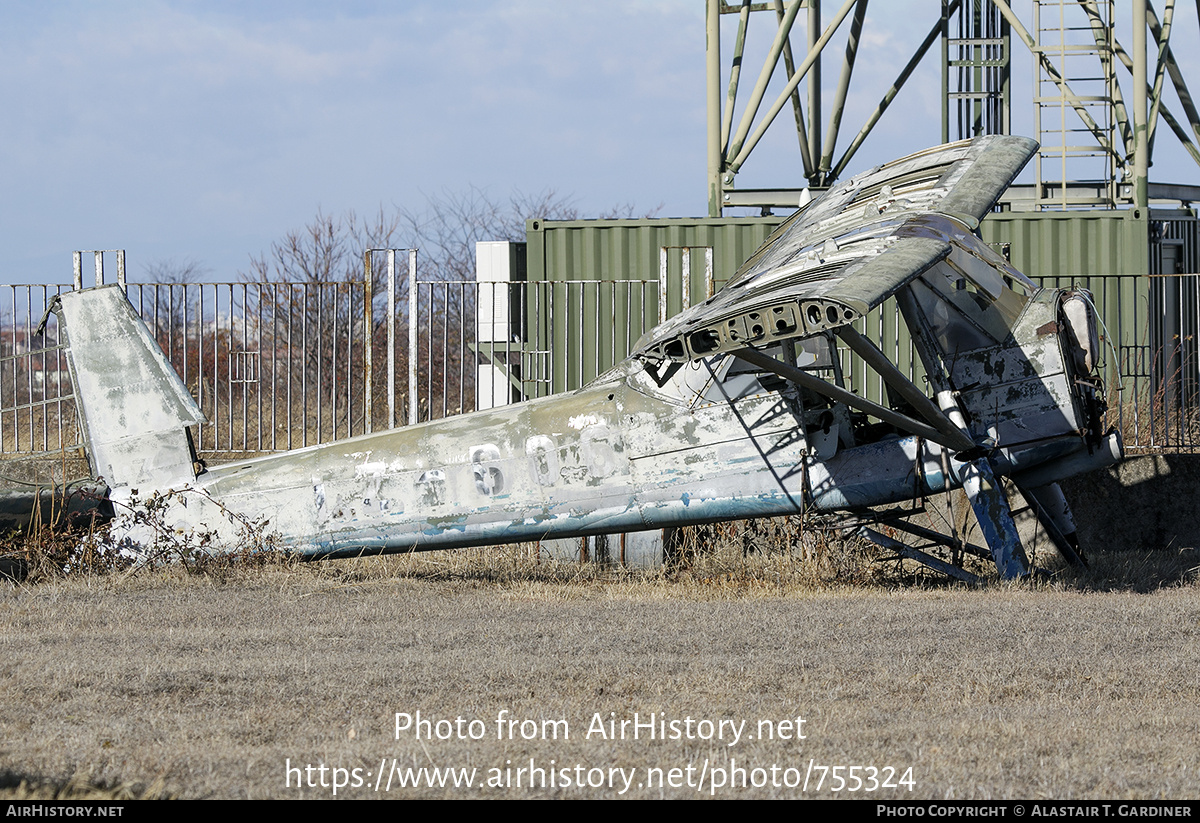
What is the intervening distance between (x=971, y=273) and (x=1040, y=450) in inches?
54.4

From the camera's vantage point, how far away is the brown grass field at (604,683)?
13.8ft

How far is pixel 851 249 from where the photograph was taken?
7953mm

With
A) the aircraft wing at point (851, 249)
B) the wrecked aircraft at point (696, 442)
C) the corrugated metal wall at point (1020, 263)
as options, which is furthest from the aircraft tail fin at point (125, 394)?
the corrugated metal wall at point (1020, 263)

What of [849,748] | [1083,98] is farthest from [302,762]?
[1083,98]

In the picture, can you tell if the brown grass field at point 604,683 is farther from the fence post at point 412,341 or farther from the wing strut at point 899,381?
the fence post at point 412,341

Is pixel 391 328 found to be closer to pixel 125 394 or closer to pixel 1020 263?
pixel 125 394

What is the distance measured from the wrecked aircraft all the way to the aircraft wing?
0.18 feet

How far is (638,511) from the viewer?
28.6ft

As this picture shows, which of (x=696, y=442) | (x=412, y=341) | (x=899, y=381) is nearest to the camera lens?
(x=899, y=381)

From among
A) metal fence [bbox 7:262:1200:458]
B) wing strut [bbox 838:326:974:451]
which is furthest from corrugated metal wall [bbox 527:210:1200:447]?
wing strut [bbox 838:326:974:451]

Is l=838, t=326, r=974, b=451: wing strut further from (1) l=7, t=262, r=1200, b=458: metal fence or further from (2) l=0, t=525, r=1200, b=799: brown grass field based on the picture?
(1) l=7, t=262, r=1200, b=458: metal fence

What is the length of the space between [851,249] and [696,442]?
5.92ft

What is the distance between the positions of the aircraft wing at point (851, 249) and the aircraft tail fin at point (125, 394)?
13.2ft

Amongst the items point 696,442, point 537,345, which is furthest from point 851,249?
point 537,345
